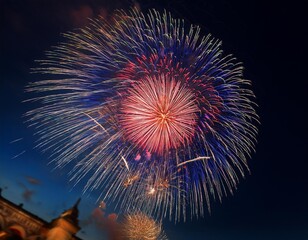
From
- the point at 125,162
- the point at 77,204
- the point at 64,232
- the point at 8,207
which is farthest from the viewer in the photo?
the point at 77,204

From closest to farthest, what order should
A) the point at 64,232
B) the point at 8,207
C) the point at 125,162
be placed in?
the point at 125,162
the point at 64,232
the point at 8,207

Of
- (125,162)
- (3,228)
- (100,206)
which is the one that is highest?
(125,162)

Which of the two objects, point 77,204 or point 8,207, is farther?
point 77,204

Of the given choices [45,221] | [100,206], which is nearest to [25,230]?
[45,221]

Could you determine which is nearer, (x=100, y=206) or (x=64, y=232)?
(x=100, y=206)

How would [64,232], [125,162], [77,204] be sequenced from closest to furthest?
[125,162] < [64,232] < [77,204]

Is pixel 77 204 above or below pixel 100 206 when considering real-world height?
above

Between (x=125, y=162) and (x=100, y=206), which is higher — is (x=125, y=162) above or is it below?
above

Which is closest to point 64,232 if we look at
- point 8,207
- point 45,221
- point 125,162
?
point 45,221

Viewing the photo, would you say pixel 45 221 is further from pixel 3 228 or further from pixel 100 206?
pixel 100 206

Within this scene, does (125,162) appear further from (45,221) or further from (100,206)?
(45,221)
